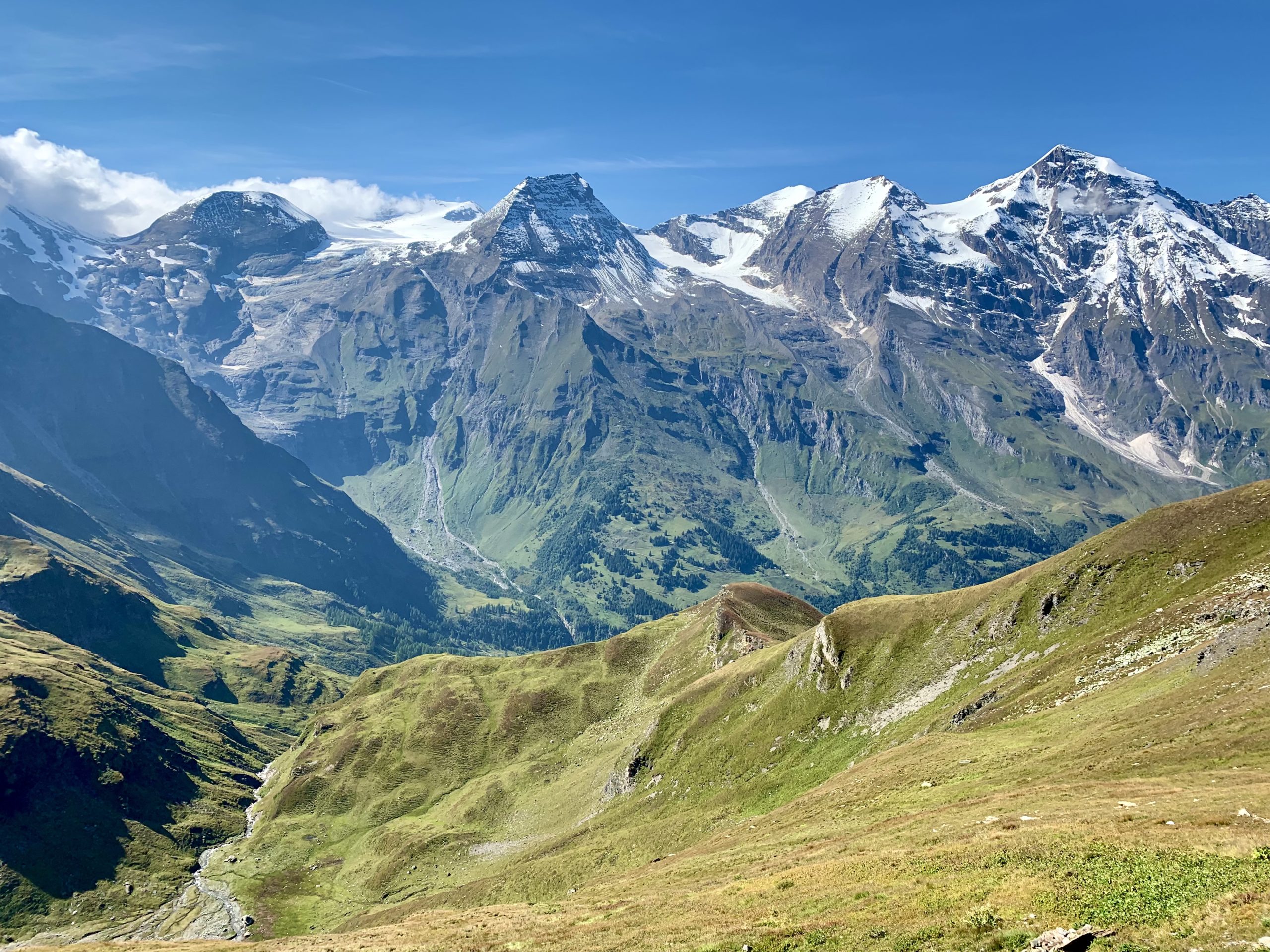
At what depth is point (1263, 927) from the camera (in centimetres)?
3088

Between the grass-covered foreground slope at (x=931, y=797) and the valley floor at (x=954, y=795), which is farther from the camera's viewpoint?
the grass-covered foreground slope at (x=931, y=797)

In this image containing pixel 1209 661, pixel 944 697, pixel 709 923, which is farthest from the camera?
pixel 944 697

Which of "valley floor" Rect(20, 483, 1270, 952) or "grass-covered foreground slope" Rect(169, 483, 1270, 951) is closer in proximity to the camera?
"valley floor" Rect(20, 483, 1270, 952)

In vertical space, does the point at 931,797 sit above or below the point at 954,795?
below

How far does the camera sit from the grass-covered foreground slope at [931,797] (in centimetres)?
4078

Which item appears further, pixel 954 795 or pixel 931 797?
pixel 931 797

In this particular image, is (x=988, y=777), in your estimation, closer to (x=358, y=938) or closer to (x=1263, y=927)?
(x=1263, y=927)

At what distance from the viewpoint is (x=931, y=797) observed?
2960 inches

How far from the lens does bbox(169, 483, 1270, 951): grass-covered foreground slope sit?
40.8 m

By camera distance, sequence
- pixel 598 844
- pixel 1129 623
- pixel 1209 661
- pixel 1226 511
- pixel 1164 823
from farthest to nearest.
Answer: pixel 598 844 → pixel 1226 511 → pixel 1129 623 → pixel 1209 661 → pixel 1164 823

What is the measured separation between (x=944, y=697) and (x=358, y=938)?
282 ft

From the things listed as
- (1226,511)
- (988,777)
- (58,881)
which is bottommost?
(58,881)

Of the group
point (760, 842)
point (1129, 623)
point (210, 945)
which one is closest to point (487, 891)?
point (210, 945)

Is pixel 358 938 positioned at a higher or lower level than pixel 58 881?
higher
